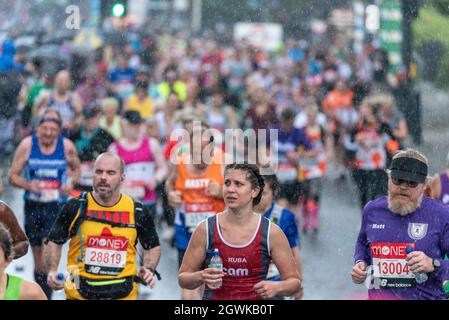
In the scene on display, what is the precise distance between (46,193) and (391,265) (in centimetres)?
432

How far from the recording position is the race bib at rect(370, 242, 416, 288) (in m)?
7.29

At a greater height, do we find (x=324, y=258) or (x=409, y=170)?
(x=409, y=170)

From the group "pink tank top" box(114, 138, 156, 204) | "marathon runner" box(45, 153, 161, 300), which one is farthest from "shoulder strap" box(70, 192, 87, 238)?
"pink tank top" box(114, 138, 156, 204)

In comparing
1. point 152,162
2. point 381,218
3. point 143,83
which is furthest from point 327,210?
point 381,218

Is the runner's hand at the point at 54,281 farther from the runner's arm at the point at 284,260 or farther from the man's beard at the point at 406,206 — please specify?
the man's beard at the point at 406,206

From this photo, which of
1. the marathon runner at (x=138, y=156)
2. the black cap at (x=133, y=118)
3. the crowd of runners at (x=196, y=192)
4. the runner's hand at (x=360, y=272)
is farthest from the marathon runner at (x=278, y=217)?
the black cap at (x=133, y=118)

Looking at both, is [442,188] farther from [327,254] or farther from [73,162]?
[327,254]

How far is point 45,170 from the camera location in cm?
1081

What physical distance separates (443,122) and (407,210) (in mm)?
21269

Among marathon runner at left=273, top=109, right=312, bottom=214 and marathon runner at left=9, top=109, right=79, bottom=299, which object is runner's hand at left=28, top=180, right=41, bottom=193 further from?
marathon runner at left=273, top=109, right=312, bottom=214

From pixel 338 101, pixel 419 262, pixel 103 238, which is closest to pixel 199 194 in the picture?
pixel 103 238

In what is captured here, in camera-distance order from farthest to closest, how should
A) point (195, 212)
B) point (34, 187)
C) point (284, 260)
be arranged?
point (34, 187)
point (195, 212)
point (284, 260)
